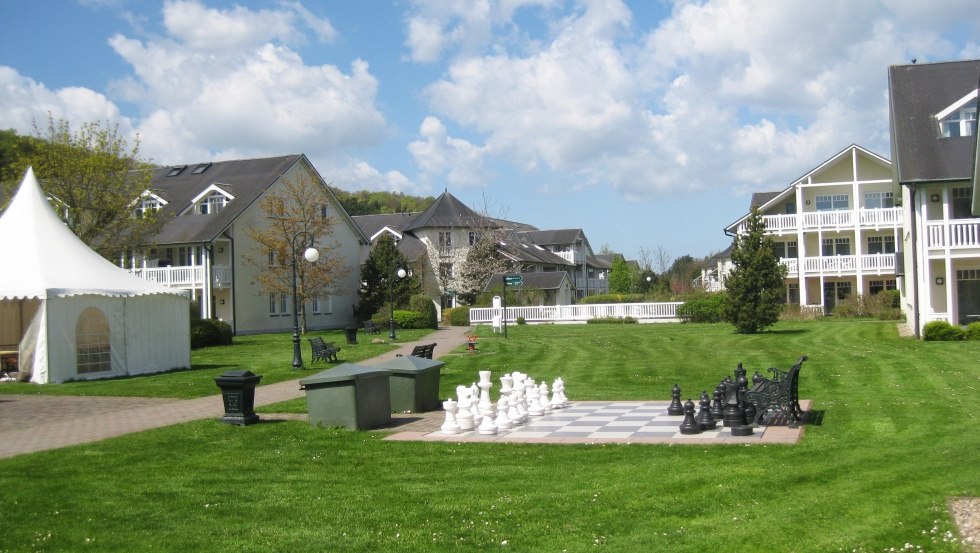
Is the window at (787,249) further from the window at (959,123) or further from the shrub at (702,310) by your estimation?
the window at (959,123)

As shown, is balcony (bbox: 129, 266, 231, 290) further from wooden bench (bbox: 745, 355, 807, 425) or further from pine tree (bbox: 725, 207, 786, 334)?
wooden bench (bbox: 745, 355, 807, 425)

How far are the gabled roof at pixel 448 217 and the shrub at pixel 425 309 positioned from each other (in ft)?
59.1

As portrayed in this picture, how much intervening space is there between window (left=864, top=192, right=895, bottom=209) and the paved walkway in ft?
134

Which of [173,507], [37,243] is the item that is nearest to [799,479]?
[173,507]

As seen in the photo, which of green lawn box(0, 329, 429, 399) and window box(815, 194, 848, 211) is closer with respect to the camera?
green lawn box(0, 329, 429, 399)

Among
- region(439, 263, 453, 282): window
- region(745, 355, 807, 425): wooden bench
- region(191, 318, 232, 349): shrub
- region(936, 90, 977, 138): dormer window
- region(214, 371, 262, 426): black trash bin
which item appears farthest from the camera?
region(439, 263, 453, 282): window

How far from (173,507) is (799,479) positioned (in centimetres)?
631

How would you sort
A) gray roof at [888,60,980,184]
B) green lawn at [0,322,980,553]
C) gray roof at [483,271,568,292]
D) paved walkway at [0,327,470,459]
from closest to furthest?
green lawn at [0,322,980,553], paved walkway at [0,327,470,459], gray roof at [888,60,980,184], gray roof at [483,271,568,292]

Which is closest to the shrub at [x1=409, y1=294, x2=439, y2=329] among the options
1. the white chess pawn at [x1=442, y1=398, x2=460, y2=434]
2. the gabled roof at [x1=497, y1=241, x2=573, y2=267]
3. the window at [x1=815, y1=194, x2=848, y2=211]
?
the gabled roof at [x1=497, y1=241, x2=573, y2=267]

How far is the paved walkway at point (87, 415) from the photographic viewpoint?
13070 millimetres

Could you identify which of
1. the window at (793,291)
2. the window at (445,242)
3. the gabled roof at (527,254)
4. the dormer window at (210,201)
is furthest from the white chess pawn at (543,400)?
the gabled roof at (527,254)

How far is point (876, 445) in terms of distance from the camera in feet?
35.6

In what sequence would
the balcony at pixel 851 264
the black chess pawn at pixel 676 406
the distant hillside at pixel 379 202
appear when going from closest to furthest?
the black chess pawn at pixel 676 406 → the balcony at pixel 851 264 → the distant hillside at pixel 379 202

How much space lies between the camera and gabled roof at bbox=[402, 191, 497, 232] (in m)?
67.6
